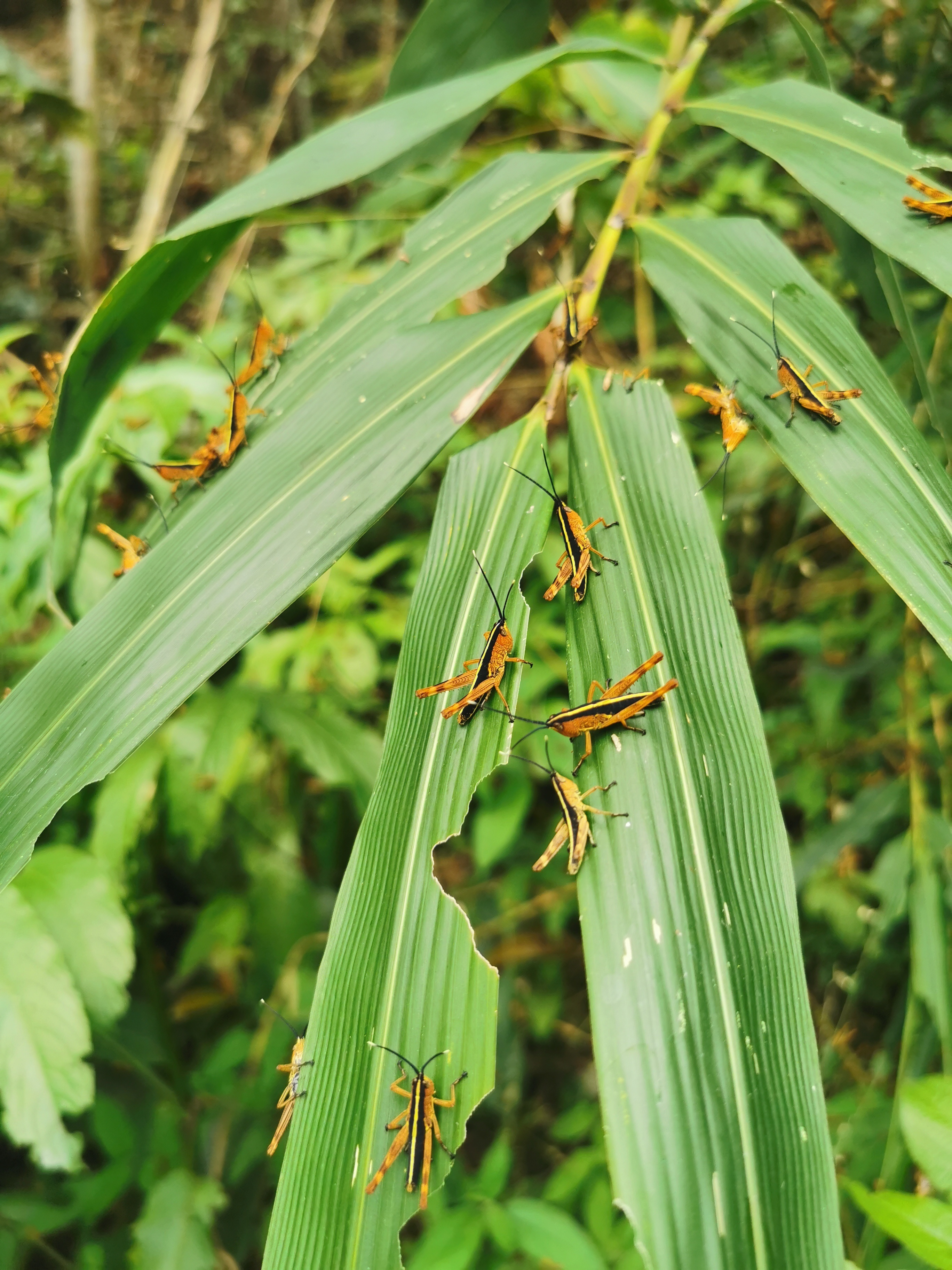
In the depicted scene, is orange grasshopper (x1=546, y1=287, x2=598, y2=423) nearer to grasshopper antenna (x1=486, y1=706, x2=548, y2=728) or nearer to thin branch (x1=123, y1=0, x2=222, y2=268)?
grasshopper antenna (x1=486, y1=706, x2=548, y2=728)

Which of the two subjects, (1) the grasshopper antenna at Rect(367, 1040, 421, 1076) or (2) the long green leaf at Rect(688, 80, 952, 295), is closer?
(1) the grasshopper antenna at Rect(367, 1040, 421, 1076)

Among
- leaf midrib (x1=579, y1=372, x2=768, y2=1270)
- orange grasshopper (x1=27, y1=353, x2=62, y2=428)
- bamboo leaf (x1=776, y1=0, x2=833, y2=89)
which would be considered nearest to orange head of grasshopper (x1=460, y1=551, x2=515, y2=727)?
leaf midrib (x1=579, y1=372, x2=768, y2=1270)

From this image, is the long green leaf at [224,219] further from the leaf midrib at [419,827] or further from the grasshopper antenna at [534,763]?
the grasshopper antenna at [534,763]

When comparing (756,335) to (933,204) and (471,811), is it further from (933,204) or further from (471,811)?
(471,811)

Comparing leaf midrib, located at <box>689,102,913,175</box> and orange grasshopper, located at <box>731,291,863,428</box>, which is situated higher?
leaf midrib, located at <box>689,102,913,175</box>

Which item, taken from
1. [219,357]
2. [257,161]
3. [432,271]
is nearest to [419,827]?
[432,271]

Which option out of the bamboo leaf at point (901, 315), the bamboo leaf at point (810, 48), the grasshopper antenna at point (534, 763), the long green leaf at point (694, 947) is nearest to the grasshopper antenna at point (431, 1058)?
the long green leaf at point (694, 947)
